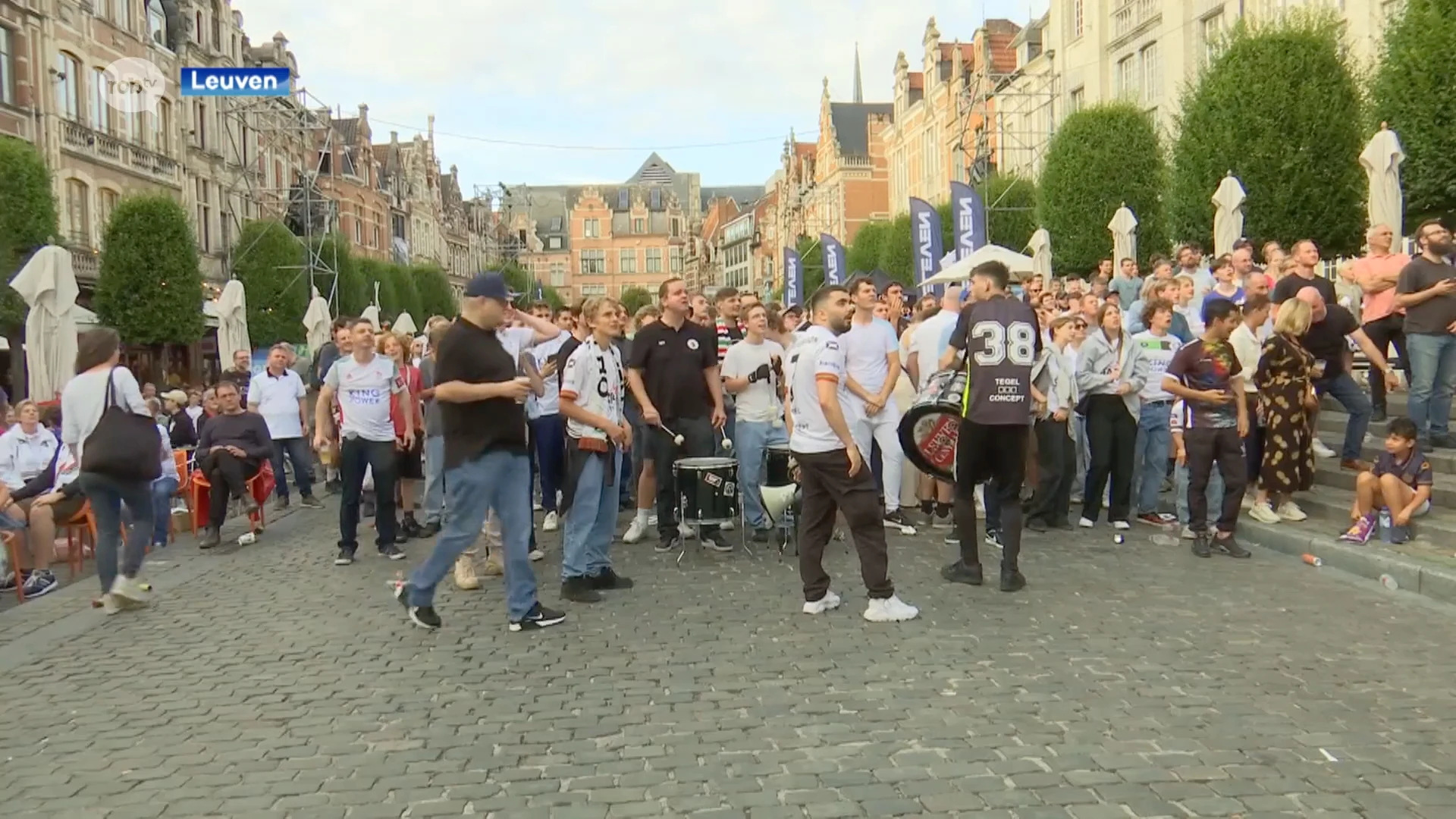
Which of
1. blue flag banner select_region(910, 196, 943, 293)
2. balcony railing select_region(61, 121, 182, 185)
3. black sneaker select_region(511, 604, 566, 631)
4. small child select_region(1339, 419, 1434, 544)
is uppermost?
balcony railing select_region(61, 121, 182, 185)

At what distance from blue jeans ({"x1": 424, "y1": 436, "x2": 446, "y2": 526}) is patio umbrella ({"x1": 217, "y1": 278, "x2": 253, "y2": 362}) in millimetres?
10478

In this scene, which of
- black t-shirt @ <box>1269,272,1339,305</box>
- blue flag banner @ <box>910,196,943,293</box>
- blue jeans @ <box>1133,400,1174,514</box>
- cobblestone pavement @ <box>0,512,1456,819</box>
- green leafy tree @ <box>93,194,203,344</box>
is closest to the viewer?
cobblestone pavement @ <box>0,512,1456,819</box>

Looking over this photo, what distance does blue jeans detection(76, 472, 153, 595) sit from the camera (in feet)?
24.3

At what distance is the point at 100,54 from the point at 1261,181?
3154 centimetres

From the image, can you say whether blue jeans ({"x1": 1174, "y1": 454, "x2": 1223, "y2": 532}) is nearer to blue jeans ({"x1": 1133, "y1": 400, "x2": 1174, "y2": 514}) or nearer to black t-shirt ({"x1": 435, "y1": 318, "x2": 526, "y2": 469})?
blue jeans ({"x1": 1133, "y1": 400, "x2": 1174, "y2": 514})

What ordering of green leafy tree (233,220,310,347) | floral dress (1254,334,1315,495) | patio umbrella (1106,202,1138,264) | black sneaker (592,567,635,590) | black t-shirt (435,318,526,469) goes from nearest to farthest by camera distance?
black t-shirt (435,318,526,469) < black sneaker (592,567,635,590) < floral dress (1254,334,1315,495) < patio umbrella (1106,202,1138,264) < green leafy tree (233,220,310,347)

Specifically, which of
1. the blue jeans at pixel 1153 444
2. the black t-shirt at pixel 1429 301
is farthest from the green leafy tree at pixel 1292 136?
the blue jeans at pixel 1153 444

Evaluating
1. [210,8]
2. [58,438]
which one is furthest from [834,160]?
[58,438]

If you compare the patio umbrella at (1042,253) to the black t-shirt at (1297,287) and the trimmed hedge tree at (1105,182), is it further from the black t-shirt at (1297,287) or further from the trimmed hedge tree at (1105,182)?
the black t-shirt at (1297,287)

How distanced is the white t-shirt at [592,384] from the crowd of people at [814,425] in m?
0.02

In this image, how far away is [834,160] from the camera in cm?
8344

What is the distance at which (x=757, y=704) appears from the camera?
4.97 m

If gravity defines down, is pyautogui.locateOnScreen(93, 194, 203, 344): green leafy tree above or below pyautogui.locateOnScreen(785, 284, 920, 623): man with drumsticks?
above

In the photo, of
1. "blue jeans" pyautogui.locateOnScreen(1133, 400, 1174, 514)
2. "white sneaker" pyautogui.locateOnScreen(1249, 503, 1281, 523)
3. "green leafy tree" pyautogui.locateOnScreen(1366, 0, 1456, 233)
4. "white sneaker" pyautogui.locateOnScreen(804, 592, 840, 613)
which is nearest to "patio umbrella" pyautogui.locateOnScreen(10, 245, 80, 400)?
"white sneaker" pyautogui.locateOnScreen(804, 592, 840, 613)
